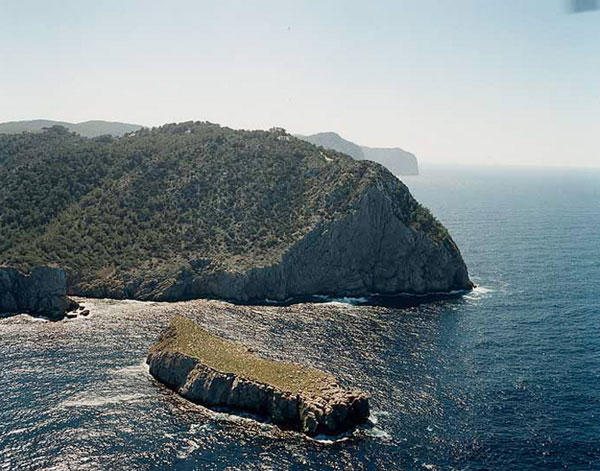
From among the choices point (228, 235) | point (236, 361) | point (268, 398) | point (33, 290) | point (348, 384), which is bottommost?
point (348, 384)

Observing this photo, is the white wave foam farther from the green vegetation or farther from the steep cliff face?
the steep cliff face

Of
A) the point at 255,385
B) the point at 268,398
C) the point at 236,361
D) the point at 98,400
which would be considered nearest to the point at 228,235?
the point at 236,361

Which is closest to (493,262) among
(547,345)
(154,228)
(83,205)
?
(547,345)

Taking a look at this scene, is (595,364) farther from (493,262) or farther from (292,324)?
(493,262)

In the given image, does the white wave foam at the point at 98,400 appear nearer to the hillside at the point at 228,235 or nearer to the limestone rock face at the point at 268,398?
Result: the limestone rock face at the point at 268,398

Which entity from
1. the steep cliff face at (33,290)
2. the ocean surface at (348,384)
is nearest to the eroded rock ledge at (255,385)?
the ocean surface at (348,384)

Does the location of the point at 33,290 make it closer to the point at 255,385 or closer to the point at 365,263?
the point at 255,385
